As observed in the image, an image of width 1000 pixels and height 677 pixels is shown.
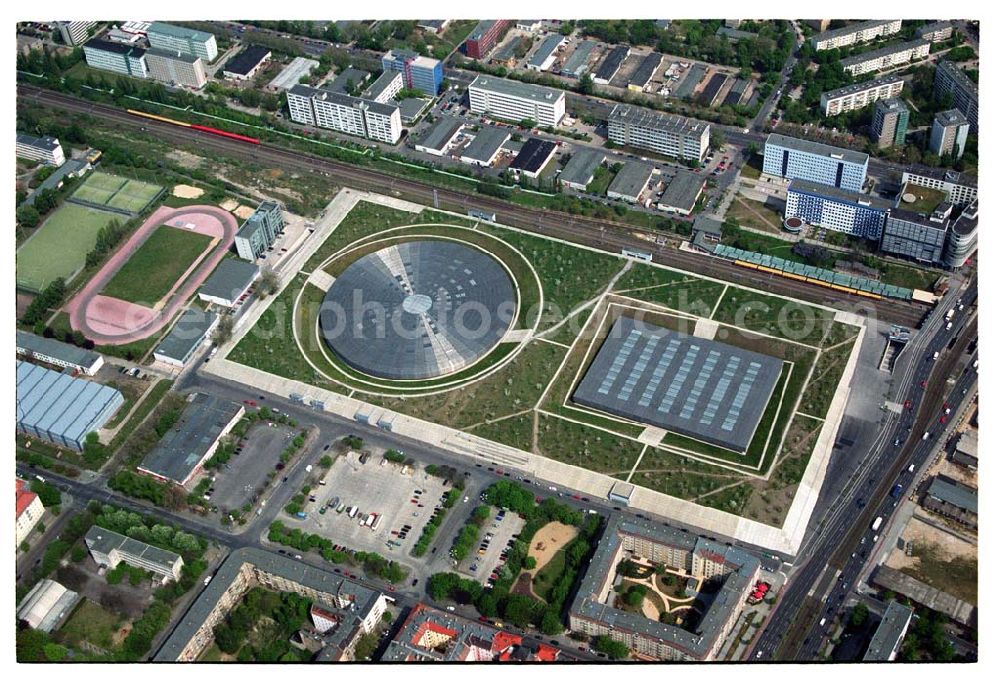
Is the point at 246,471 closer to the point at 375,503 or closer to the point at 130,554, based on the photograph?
the point at 375,503

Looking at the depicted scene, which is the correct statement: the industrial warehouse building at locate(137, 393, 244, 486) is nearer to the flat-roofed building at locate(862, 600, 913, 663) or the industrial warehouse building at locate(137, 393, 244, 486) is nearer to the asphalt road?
the asphalt road

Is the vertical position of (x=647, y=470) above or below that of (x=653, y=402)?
below

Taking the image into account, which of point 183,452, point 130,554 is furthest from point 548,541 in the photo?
point 130,554

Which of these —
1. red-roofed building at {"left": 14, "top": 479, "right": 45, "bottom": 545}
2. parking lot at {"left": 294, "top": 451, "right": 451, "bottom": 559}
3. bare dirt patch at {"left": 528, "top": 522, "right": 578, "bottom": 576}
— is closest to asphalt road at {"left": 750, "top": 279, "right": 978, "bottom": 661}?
bare dirt patch at {"left": 528, "top": 522, "right": 578, "bottom": 576}

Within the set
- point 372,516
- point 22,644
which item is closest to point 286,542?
point 372,516

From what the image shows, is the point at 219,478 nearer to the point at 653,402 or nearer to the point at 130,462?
the point at 130,462
